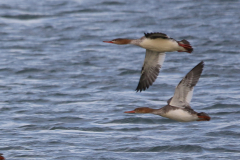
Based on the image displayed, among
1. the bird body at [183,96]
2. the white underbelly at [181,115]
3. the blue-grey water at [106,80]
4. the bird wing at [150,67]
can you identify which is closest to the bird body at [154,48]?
the bird wing at [150,67]

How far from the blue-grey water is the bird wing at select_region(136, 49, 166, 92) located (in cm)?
127

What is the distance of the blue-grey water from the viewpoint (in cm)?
1128

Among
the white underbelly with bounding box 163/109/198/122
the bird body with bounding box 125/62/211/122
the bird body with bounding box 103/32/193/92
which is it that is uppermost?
the bird body with bounding box 103/32/193/92

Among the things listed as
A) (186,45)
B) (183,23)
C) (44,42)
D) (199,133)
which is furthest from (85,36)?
(186,45)

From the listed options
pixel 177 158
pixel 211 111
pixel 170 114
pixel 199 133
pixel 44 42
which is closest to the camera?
pixel 170 114

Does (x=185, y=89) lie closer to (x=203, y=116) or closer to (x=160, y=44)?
(x=203, y=116)

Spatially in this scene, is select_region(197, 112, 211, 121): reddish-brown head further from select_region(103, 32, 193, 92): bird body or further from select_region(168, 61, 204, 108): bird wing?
select_region(103, 32, 193, 92): bird body

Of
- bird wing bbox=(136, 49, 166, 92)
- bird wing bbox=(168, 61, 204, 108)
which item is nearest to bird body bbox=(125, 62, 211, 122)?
bird wing bbox=(168, 61, 204, 108)

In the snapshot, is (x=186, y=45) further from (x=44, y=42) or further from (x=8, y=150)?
(x=44, y=42)

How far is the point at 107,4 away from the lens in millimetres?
25750

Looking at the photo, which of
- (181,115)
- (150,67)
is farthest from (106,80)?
(181,115)

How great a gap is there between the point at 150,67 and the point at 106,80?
206 inches

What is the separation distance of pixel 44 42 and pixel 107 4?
5.64 meters

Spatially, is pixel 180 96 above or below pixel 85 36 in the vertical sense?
below
